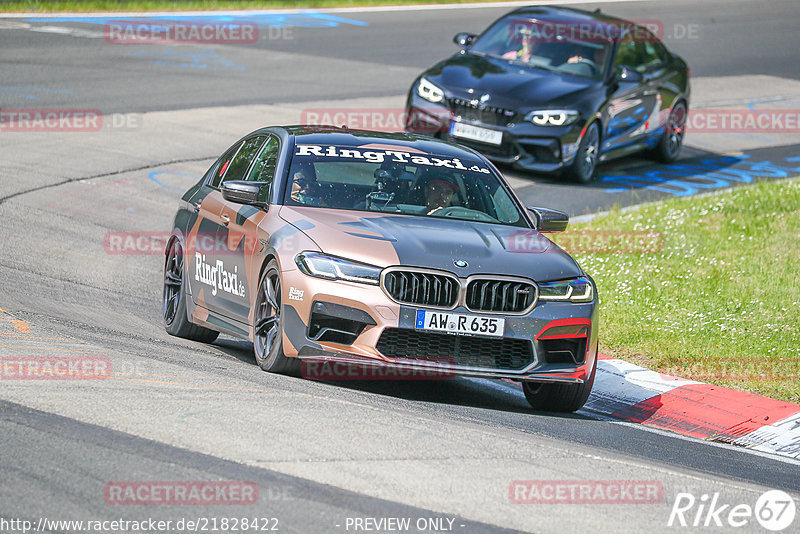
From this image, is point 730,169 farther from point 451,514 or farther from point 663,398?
point 451,514

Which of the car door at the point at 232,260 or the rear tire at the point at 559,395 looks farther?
the car door at the point at 232,260

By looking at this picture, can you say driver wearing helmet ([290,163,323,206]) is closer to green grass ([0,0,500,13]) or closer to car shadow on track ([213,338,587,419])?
car shadow on track ([213,338,587,419])

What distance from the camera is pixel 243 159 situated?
370 inches

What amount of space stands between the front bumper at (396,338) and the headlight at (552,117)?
8.18 metres

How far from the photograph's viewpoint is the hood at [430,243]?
7.46 meters

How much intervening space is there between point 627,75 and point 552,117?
161 cm

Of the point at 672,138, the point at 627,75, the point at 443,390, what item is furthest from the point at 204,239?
the point at 672,138

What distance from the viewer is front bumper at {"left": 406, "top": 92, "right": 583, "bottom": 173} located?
15.6 metres

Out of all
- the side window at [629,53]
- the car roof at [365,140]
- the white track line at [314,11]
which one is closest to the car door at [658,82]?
the side window at [629,53]

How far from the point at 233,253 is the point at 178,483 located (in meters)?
3.56

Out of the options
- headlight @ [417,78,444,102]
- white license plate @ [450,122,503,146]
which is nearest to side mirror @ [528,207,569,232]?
white license plate @ [450,122,503,146]

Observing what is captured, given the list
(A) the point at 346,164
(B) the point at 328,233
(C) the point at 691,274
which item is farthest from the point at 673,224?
(B) the point at 328,233

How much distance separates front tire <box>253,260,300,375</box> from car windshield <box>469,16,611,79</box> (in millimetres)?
9617

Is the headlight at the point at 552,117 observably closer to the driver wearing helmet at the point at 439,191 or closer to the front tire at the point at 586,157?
the front tire at the point at 586,157
